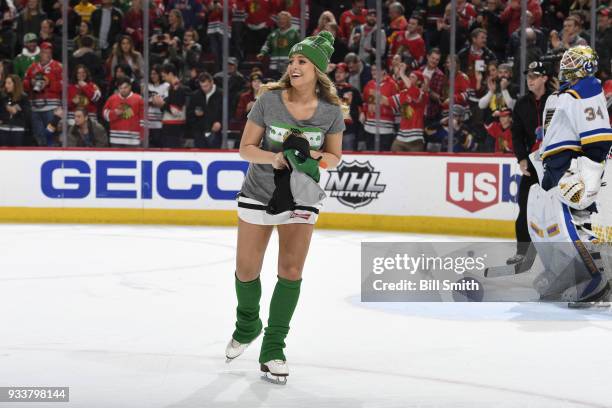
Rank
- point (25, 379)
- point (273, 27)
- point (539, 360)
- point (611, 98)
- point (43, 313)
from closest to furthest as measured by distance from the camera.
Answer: point (25, 379) < point (539, 360) < point (43, 313) < point (611, 98) < point (273, 27)

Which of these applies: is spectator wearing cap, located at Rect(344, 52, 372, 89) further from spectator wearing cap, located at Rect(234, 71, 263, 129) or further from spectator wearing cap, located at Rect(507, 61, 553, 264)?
spectator wearing cap, located at Rect(507, 61, 553, 264)

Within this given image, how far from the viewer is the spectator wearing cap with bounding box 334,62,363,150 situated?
34.9 ft

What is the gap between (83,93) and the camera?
11.2 m

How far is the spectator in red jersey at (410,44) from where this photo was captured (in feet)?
35.0

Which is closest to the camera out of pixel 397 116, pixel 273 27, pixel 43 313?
pixel 43 313

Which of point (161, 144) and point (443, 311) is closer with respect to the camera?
point (443, 311)

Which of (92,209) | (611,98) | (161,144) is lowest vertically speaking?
(92,209)

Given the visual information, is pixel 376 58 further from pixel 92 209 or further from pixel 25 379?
pixel 25 379

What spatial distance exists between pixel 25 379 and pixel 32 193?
7.30 meters

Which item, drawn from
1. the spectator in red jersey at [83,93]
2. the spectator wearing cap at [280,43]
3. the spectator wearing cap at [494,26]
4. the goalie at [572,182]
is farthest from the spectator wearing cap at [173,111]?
the goalie at [572,182]

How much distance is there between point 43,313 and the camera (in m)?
5.34

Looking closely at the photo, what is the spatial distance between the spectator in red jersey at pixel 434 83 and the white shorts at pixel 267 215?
6.65m

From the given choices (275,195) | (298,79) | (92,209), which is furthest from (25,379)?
(92,209)

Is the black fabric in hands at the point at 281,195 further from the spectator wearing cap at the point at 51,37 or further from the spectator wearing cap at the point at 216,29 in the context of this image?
the spectator wearing cap at the point at 51,37
